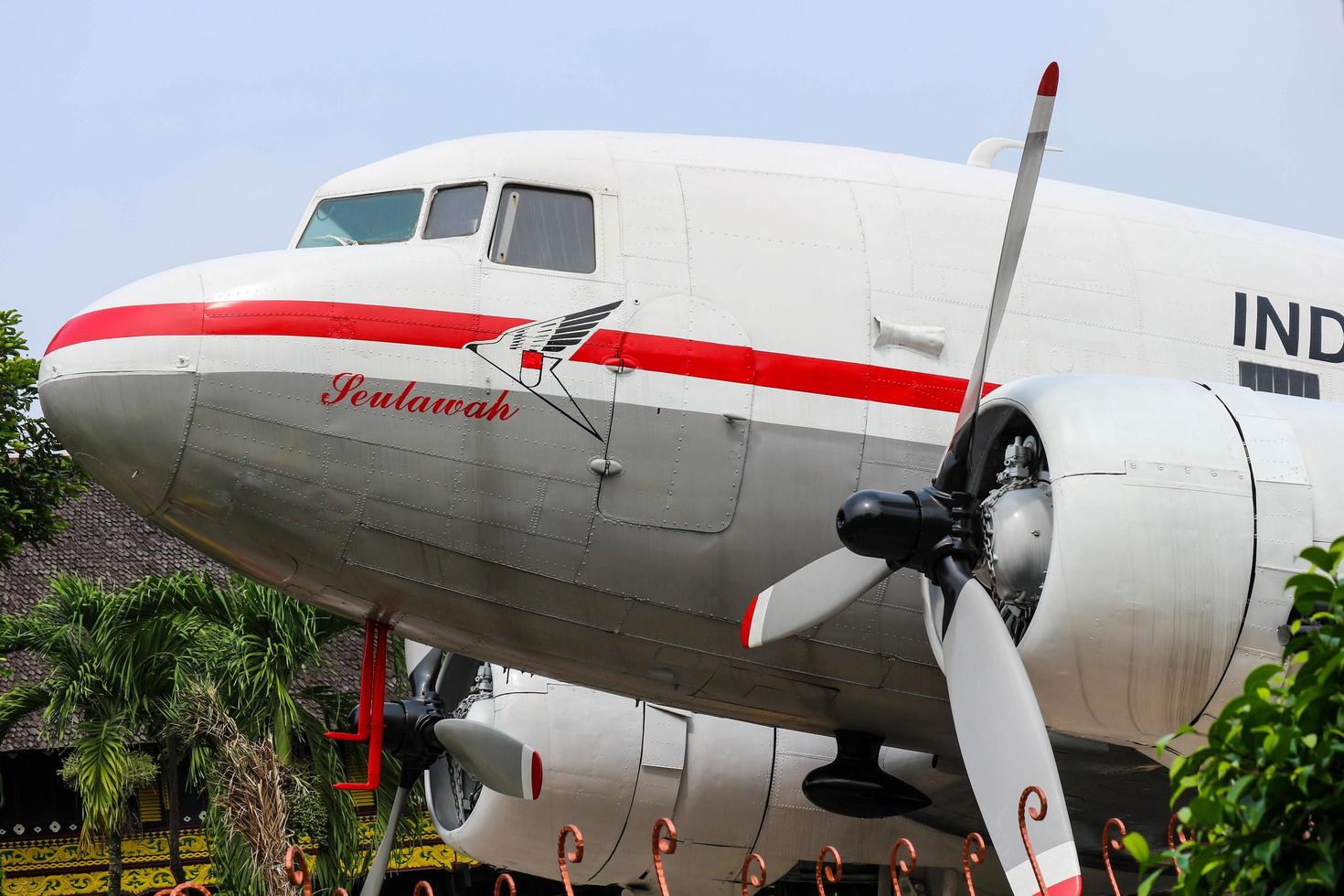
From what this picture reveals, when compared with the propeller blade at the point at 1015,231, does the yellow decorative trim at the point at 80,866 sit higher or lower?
lower

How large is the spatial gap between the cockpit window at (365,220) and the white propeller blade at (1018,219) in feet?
9.89

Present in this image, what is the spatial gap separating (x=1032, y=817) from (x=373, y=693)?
3.53m

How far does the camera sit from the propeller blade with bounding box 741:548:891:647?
22.8 ft

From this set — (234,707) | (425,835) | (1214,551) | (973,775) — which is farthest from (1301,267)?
(425,835)

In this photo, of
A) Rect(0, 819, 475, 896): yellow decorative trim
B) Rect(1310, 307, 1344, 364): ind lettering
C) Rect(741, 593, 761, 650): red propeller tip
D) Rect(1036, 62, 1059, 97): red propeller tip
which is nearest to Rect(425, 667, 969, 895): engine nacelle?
Rect(741, 593, 761, 650): red propeller tip

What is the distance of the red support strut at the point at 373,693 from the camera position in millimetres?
7766

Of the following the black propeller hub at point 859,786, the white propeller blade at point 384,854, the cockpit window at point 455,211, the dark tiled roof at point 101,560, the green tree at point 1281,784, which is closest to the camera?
the green tree at point 1281,784

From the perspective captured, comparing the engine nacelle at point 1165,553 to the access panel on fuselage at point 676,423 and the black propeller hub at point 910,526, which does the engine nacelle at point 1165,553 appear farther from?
the access panel on fuselage at point 676,423

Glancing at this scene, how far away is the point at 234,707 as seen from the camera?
1689cm

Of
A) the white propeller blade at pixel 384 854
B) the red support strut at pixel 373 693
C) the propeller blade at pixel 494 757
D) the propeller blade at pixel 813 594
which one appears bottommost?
the white propeller blade at pixel 384 854

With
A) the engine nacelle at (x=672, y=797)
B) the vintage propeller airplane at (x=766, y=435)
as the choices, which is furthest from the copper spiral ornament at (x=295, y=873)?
the engine nacelle at (x=672, y=797)

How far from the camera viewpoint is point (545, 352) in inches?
292

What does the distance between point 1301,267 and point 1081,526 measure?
3540 millimetres

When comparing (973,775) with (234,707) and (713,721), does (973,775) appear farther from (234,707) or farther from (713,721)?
(234,707)
